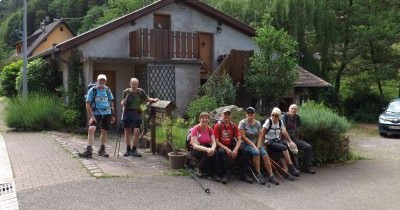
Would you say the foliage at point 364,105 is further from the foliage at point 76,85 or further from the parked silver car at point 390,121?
the foliage at point 76,85

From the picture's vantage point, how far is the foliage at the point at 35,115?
15.1 m

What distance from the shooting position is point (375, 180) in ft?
31.2

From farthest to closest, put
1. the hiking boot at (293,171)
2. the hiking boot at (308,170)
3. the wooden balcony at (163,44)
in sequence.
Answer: the wooden balcony at (163,44), the hiking boot at (308,170), the hiking boot at (293,171)

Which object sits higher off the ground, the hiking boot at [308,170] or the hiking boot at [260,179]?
the hiking boot at [260,179]

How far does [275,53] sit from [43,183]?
11.3 m

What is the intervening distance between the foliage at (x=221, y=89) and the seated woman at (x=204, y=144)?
6.76 meters

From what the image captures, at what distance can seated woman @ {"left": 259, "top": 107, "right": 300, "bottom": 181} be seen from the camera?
376 inches

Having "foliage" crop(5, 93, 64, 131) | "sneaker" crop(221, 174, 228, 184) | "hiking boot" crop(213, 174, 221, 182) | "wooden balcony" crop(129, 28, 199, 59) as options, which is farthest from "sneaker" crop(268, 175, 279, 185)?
"wooden balcony" crop(129, 28, 199, 59)

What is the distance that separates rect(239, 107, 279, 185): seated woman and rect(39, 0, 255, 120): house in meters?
7.74

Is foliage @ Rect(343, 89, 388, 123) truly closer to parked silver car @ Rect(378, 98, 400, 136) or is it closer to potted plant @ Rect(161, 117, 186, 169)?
parked silver car @ Rect(378, 98, 400, 136)

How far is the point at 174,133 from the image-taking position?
1060cm

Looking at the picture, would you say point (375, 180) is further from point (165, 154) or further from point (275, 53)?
point (275, 53)

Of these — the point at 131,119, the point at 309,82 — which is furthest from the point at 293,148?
the point at 309,82

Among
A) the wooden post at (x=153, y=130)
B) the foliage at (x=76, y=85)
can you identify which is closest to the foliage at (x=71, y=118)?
the foliage at (x=76, y=85)
